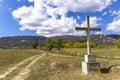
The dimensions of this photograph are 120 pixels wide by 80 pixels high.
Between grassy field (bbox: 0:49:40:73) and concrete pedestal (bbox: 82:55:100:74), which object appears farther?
grassy field (bbox: 0:49:40:73)

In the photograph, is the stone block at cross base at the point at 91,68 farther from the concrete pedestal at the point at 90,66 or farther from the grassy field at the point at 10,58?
the grassy field at the point at 10,58

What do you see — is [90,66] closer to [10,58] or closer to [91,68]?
[91,68]

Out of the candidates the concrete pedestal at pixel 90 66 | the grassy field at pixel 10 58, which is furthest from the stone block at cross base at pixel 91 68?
the grassy field at pixel 10 58

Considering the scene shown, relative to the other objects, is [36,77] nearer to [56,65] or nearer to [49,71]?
[49,71]

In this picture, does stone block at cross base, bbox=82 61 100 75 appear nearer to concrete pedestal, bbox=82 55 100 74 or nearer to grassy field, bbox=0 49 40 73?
concrete pedestal, bbox=82 55 100 74

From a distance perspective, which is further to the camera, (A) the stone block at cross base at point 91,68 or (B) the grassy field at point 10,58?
(B) the grassy field at point 10,58

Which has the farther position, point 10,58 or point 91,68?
point 10,58

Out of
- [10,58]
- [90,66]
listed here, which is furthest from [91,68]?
[10,58]

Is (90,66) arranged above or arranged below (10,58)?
below

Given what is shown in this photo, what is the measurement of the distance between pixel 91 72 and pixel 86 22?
504cm

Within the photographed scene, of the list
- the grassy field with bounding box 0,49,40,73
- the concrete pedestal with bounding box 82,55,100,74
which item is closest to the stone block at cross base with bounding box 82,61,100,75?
the concrete pedestal with bounding box 82,55,100,74

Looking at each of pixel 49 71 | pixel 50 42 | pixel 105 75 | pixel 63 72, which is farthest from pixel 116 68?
pixel 50 42

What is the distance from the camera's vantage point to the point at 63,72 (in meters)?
22.9

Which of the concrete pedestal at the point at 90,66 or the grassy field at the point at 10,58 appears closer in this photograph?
the concrete pedestal at the point at 90,66
